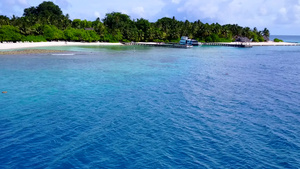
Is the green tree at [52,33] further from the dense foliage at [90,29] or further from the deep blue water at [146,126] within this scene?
the deep blue water at [146,126]

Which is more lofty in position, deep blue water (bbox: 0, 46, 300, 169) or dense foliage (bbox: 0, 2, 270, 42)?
dense foliage (bbox: 0, 2, 270, 42)

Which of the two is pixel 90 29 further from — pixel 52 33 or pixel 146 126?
pixel 146 126

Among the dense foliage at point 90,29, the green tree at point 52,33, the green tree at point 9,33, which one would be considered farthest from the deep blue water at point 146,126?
the green tree at point 52,33

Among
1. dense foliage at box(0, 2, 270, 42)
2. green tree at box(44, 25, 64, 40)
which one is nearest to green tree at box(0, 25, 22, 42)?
dense foliage at box(0, 2, 270, 42)

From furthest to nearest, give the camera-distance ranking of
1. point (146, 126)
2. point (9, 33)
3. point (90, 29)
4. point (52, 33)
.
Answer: point (90, 29) < point (52, 33) < point (9, 33) < point (146, 126)

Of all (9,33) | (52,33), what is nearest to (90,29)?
(52,33)

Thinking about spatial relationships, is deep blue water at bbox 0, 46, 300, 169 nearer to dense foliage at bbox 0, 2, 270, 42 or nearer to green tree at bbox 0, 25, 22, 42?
green tree at bbox 0, 25, 22, 42

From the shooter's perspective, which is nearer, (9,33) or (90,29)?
(9,33)

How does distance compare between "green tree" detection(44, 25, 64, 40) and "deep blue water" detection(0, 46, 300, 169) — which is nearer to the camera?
"deep blue water" detection(0, 46, 300, 169)

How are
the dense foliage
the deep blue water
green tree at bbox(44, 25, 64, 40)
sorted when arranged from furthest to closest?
1. green tree at bbox(44, 25, 64, 40)
2. the dense foliage
3. the deep blue water

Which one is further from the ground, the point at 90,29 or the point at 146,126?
the point at 90,29

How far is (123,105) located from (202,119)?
9.11m

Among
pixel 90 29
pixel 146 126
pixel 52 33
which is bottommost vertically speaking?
pixel 146 126

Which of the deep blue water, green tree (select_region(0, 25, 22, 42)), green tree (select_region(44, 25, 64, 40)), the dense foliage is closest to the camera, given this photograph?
the deep blue water
